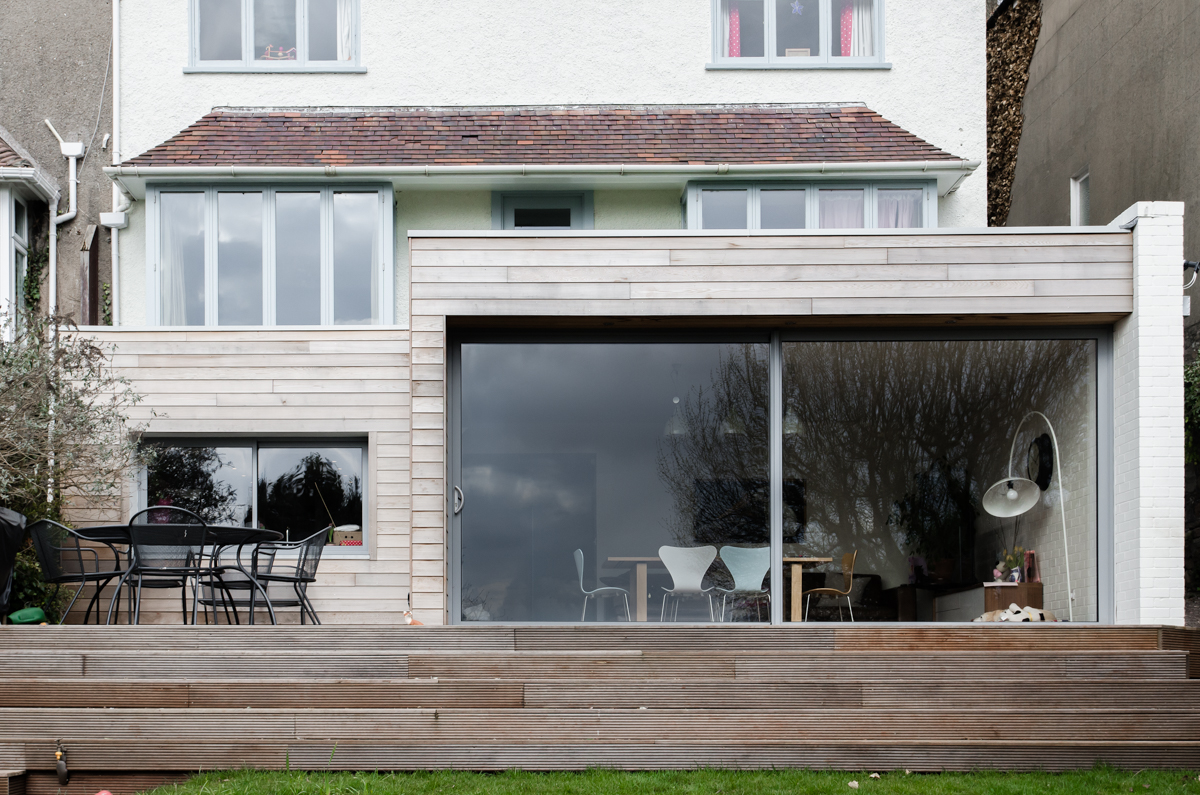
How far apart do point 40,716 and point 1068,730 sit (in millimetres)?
5206

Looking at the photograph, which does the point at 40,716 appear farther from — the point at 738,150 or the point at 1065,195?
the point at 1065,195

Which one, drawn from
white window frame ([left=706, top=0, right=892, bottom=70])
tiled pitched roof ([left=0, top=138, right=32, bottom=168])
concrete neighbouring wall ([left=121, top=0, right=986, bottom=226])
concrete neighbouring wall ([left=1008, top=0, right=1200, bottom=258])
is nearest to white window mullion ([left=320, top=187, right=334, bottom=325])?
concrete neighbouring wall ([left=121, top=0, right=986, bottom=226])

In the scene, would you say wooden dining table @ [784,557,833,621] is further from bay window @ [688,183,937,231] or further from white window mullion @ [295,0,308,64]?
white window mullion @ [295,0,308,64]

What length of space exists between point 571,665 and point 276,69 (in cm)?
833

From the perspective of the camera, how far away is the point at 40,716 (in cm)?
551

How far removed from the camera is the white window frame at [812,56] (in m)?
12.0

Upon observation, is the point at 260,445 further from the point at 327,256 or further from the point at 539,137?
the point at 539,137

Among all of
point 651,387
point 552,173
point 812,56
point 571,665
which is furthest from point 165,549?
point 812,56

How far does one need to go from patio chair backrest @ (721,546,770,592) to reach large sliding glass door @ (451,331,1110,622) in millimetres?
17

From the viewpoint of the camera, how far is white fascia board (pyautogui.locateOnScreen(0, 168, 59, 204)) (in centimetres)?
1115

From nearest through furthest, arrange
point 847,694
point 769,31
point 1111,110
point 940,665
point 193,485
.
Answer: point 847,694 → point 940,665 → point 193,485 → point 769,31 → point 1111,110

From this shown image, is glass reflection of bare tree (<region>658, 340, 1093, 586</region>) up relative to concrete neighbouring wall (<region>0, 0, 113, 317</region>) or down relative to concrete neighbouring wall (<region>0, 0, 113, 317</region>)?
down

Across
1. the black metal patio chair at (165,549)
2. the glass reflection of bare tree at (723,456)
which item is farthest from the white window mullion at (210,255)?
the glass reflection of bare tree at (723,456)

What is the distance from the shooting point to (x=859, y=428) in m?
8.66
